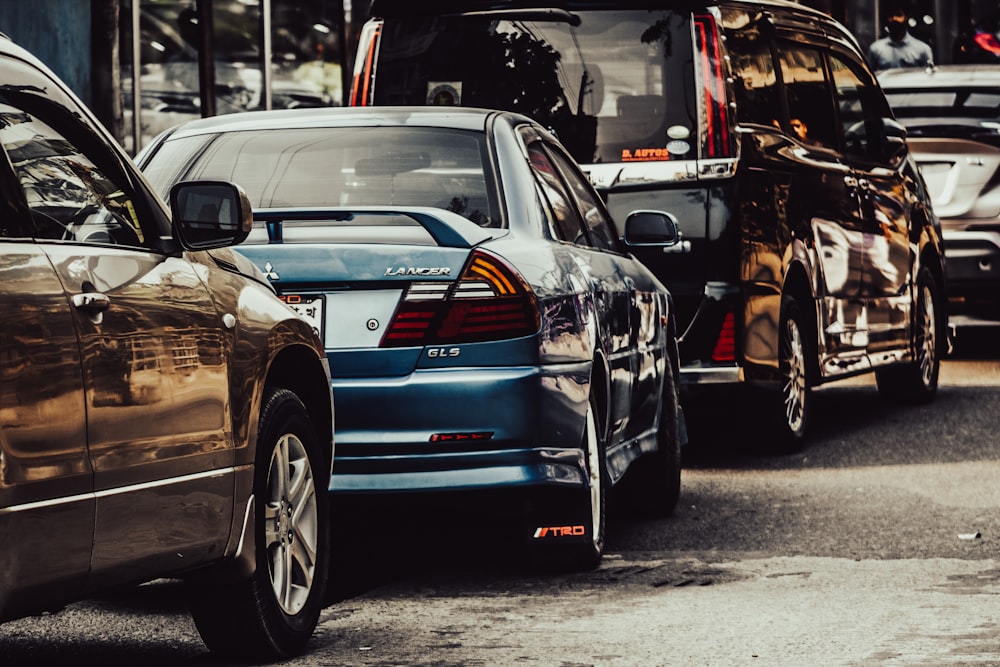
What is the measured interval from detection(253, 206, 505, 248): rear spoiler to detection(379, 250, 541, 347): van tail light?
10 cm

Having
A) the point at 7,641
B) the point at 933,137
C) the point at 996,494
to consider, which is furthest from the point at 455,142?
the point at 933,137

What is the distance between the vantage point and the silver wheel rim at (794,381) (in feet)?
35.8

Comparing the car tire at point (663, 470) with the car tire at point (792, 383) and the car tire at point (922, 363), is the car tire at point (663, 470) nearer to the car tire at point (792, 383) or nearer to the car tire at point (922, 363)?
the car tire at point (792, 383)

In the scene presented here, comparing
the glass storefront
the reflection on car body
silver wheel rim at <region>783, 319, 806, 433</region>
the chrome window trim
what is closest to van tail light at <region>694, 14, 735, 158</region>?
silver wheel rim at <region>783, 319, 806, 433</region>

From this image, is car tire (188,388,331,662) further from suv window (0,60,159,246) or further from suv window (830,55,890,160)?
suv window (830,55,890,160)

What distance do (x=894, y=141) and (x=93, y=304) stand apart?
881 cm

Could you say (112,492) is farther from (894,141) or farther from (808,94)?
(894,141)

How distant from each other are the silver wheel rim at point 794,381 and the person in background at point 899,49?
1178 centimetres

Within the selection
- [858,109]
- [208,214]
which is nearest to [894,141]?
[858,109]

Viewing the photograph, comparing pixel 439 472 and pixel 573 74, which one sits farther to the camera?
pixel 573 74

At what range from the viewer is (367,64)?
10812 mm

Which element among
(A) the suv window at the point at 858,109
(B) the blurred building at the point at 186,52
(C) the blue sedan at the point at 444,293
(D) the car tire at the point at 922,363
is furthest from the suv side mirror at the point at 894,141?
(B) the blurred building at the point at 186,52

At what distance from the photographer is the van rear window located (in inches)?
400

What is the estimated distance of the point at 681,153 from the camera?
10.1m
